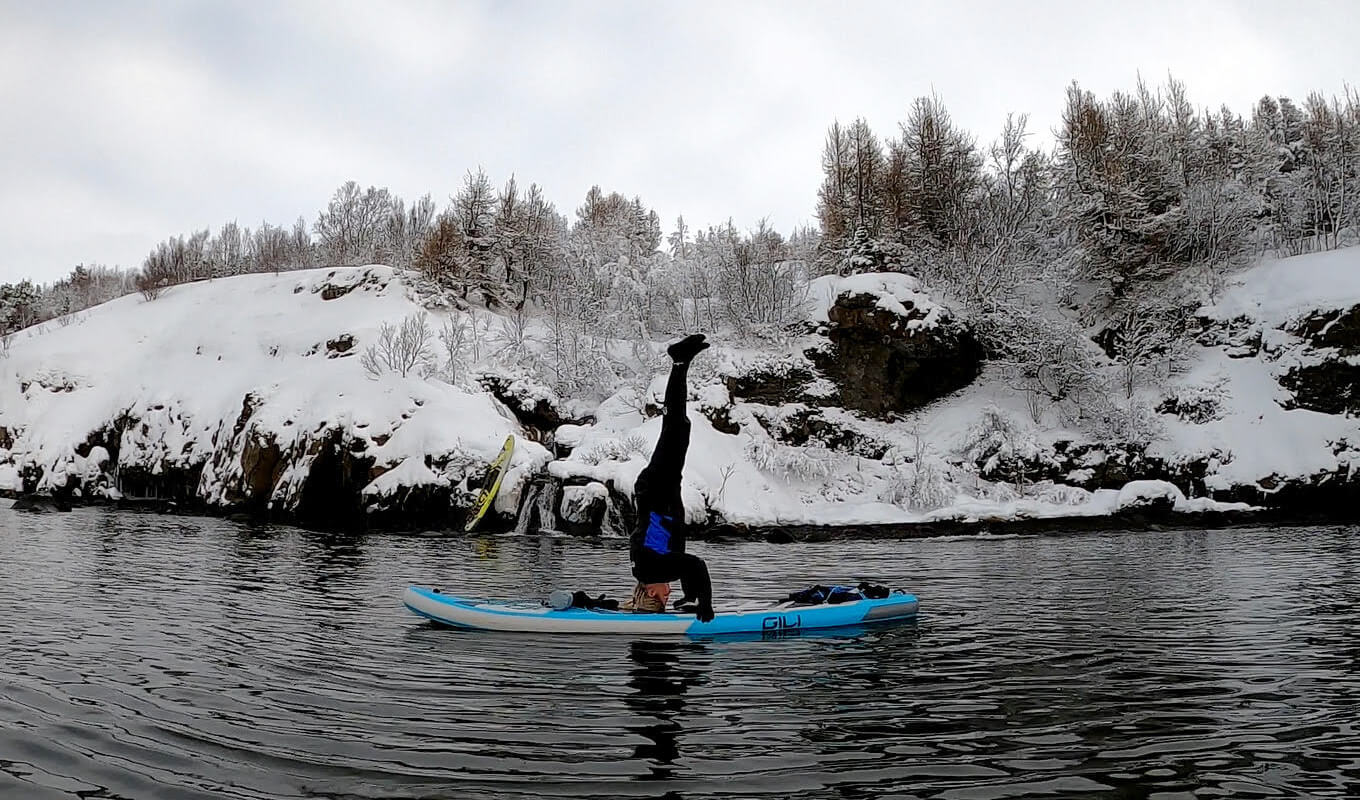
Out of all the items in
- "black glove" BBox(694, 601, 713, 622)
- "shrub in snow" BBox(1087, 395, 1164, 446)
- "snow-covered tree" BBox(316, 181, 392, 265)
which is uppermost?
"snow-covered tree" BBox(316, 181, 392, 265)

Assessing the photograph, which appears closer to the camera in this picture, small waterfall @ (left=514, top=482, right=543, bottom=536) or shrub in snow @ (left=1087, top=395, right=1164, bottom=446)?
→ small waterfall @ (left=514, top=482, right=543, bottom=536)

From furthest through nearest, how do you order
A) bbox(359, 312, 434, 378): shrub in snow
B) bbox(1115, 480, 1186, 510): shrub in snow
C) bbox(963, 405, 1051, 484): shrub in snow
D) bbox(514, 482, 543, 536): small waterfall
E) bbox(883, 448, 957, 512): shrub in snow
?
bbox(359, 312, 434, 378): shrub in snow
bbox(963, 405, 1051, 484): shrub in snow
bbox(883, 448, 957, 512): shrub in snow
bbox(1115, 480, 1186, 510): shrub in snow
bbox(514, 482, 543, 536): small waterfall

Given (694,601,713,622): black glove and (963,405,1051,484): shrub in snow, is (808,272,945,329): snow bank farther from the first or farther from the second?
(694,601,713,622): black glove

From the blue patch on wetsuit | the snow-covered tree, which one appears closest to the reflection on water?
the blue patch on wetsuit

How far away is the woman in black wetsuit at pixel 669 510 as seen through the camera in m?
8.98

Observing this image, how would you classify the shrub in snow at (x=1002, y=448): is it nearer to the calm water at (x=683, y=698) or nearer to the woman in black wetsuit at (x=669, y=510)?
the calm water at (x=683, y=698)

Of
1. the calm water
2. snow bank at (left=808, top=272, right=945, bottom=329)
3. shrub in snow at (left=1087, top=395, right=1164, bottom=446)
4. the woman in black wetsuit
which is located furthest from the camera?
snow bank at (left=808, top=272, right=945, bottom=329)

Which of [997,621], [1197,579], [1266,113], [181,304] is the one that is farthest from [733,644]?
[1266,113]

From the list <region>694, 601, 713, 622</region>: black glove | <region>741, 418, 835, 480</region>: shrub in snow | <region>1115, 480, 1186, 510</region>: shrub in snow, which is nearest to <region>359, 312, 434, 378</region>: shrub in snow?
<region>741, 418, 835, 480</region>: shrub in snow

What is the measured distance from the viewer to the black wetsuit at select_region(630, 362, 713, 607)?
8.99m

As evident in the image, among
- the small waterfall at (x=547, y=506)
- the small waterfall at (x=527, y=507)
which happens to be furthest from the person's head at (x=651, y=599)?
the small waterfall at (x=527, y=507)

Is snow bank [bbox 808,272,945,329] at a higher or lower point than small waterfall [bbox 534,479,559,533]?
higher

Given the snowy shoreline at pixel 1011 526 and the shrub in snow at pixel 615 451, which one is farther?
the shrub in snow at pixel 615 451

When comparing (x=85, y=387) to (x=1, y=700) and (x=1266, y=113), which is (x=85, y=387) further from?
(x=1266, y=113)
